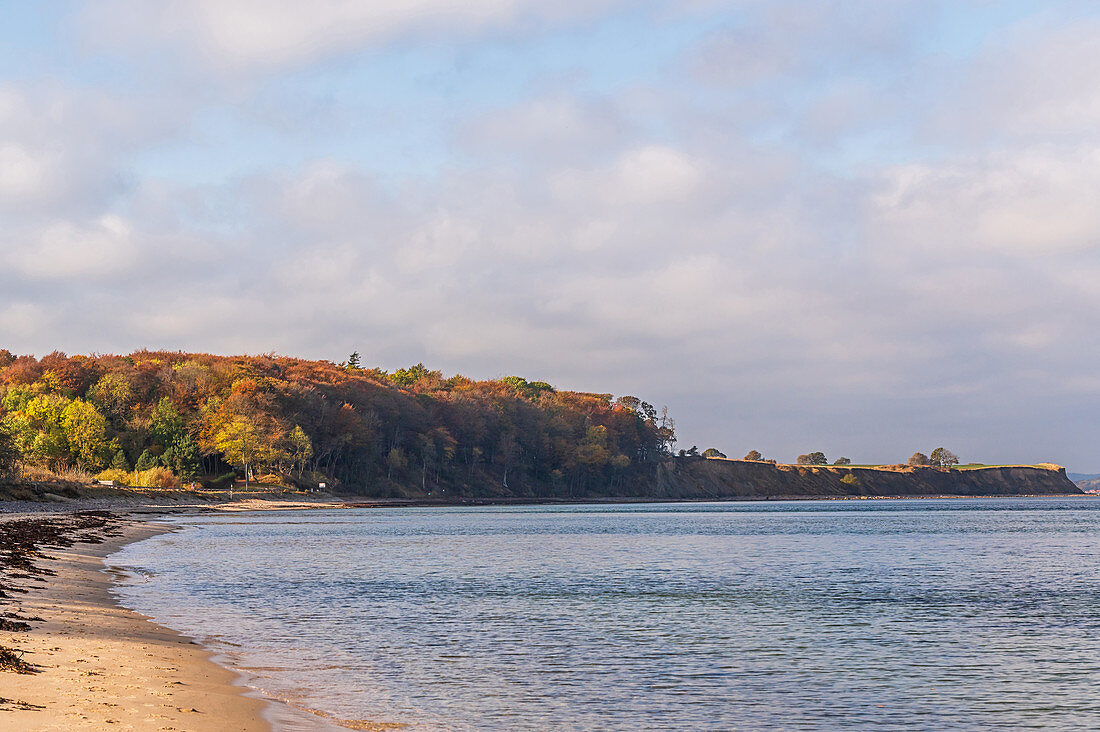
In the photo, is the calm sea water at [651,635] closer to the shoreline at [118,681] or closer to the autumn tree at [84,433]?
the shoreline at [118,681]

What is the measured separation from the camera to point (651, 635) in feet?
68.8

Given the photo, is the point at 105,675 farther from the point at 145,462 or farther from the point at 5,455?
the point at 145,462

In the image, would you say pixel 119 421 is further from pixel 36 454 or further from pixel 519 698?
pixel 519 698

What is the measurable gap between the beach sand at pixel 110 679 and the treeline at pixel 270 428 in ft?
206

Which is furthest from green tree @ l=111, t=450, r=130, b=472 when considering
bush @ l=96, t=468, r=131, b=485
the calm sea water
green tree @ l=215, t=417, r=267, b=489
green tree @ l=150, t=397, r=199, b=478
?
the calm sea water

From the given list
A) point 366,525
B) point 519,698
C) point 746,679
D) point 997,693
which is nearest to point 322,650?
point 519,698

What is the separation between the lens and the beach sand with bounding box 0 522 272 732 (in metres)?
11.2

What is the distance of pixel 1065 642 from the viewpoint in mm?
19812

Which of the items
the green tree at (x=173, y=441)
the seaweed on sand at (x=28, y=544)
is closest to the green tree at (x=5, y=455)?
the seaweed on sand at (x=28, y=544)

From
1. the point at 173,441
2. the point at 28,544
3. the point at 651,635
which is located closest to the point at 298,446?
the point at 173,441

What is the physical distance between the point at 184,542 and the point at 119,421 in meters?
83.2

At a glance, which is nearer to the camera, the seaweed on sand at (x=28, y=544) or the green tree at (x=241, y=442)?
the seaweed on sand at (x=28, y=544)

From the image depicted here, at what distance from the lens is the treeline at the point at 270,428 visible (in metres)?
112

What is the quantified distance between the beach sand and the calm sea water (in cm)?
96
